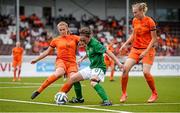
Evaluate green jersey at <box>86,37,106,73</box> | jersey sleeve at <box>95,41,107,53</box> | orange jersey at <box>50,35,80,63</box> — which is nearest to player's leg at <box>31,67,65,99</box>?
orange jersey at <box>50,35,80,63</box>

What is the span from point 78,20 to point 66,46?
90.2 feet

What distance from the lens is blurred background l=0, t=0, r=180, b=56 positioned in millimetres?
36463

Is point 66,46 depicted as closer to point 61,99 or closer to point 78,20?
point 61,99

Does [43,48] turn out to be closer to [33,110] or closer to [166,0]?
[166,0]

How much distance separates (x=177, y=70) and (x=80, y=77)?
21090 mm

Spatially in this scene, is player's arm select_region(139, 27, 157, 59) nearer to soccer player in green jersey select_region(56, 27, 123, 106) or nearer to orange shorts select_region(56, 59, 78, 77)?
soccer player in green jersey select_region(56, 27, 123, 106)

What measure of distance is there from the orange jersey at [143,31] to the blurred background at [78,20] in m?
19.3

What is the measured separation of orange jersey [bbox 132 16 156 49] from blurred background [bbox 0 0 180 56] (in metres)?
19.3

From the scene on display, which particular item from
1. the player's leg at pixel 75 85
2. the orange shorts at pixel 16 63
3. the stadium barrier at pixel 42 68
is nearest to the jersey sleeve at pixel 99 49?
the player's leg at pixel 75 85

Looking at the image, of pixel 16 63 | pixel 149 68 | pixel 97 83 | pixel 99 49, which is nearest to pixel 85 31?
pixel 99 49

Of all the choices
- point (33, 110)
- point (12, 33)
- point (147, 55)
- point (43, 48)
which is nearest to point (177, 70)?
point (43, 48)

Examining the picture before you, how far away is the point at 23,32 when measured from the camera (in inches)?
1454

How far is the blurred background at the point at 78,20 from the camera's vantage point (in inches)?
1436

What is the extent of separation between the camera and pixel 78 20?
4169 centimetres
